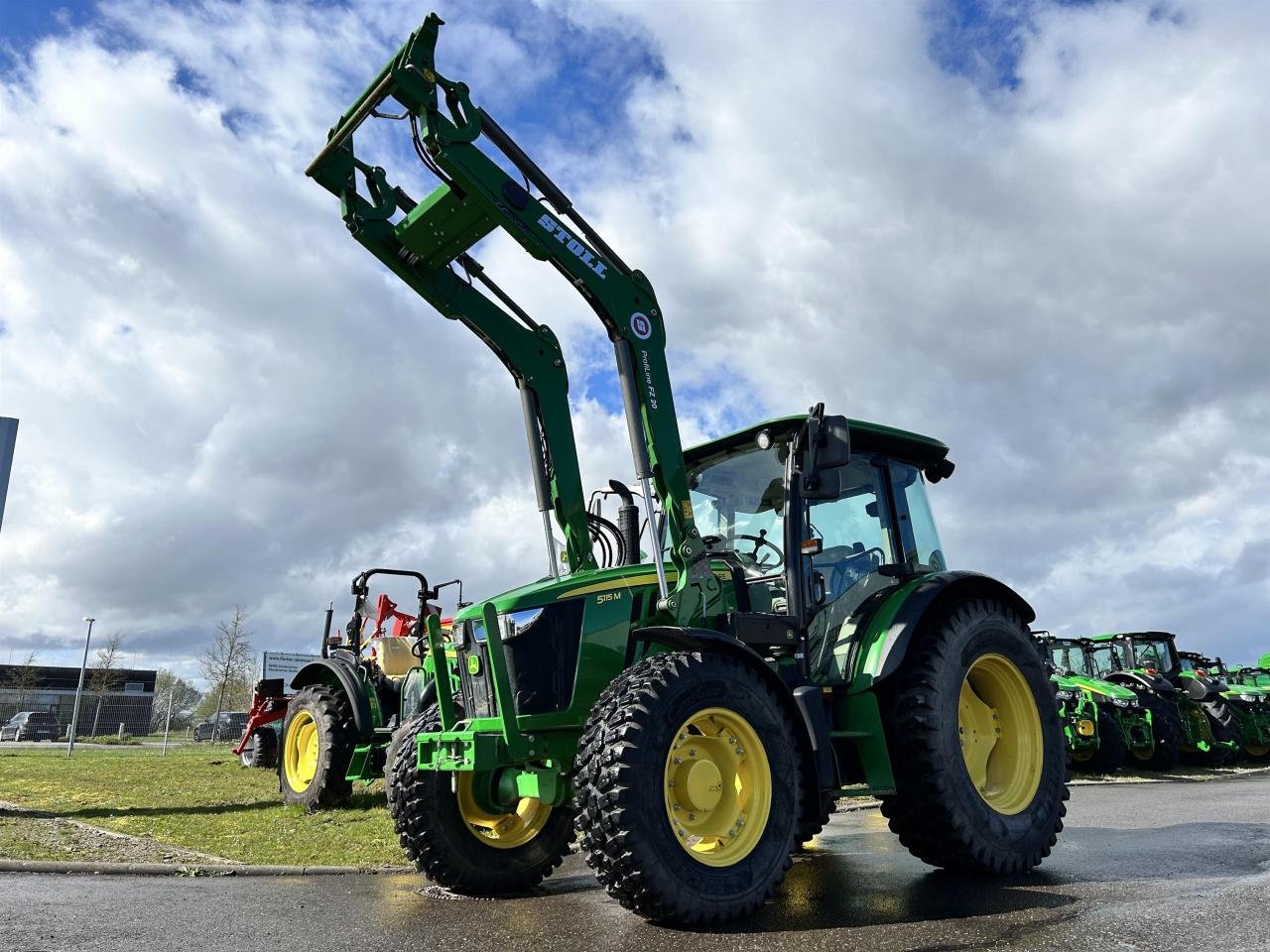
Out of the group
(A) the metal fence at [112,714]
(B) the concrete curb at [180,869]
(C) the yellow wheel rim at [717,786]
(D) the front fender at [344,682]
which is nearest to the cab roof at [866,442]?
(C) the yellow wheel rim at [717,786]

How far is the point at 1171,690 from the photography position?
16766 millimetres

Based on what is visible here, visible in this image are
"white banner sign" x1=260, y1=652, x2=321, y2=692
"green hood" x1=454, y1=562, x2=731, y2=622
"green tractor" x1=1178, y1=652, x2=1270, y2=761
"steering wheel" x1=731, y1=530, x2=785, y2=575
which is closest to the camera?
"green hood" x1=454, y1=562, x2=731, y2=622

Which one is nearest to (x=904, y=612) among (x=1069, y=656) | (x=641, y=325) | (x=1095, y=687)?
(x=641, y=325)

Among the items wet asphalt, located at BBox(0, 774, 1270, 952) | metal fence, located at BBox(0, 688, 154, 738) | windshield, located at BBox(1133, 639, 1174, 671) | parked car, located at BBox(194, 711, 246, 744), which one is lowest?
wet asphalt, located at BBox(0, 774, 1270, 952)

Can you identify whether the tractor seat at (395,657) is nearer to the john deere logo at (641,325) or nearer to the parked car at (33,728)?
the john deere logo at (641,325)

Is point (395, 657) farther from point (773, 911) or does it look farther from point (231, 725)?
point (231, 725)

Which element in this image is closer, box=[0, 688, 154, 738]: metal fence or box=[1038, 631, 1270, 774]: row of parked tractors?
box=[1038, 631, 1270, 774]: row of parked tractors

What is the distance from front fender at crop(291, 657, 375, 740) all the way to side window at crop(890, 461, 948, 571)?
6069 millimetres

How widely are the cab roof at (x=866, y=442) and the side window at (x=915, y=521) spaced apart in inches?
4.4

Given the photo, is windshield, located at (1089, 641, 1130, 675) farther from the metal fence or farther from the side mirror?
the metal fence

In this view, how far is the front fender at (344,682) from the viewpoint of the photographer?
1043 centimetres

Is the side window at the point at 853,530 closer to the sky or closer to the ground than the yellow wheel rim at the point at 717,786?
closer to the sky

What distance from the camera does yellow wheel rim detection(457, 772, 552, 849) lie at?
6148mm

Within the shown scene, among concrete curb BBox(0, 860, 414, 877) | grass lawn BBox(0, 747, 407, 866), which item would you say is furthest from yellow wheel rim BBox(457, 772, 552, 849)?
grass lawn BBox(0, 747, 407, 866)
